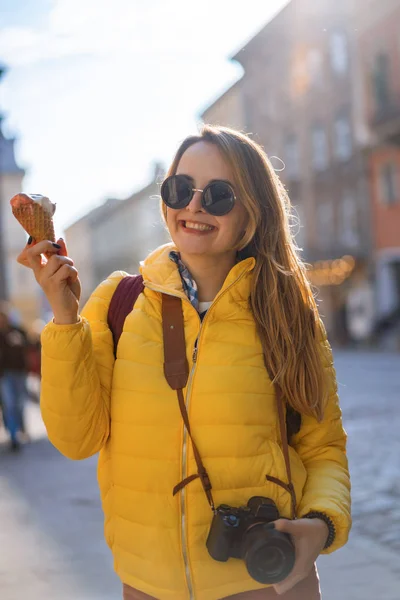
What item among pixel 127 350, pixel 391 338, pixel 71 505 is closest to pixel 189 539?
pixel 127 350

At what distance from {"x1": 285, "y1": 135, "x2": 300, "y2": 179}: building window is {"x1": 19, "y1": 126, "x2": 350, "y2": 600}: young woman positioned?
36613 mm

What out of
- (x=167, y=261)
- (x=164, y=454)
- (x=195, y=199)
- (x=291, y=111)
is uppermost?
(x=291, y=111)

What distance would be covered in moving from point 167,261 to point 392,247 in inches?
1129

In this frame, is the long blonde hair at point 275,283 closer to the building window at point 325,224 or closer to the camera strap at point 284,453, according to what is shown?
the camera strap at point 284,453

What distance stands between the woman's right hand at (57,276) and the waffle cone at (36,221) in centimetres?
2

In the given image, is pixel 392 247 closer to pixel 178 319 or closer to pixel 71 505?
pixel 71 505

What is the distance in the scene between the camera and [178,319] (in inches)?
82.7

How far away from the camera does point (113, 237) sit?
80938 millimetres

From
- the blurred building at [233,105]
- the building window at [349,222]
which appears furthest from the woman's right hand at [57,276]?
the blurred building at [233,105]

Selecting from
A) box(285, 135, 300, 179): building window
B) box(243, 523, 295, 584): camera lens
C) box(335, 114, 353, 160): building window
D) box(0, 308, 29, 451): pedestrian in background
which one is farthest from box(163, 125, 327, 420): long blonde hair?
box(285, 135, 300, 179): building window

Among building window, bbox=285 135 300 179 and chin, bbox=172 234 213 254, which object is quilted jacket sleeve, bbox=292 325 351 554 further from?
building window, bbox=285 135 300 179

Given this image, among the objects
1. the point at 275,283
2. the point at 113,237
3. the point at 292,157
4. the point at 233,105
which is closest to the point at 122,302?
the point at 275,283

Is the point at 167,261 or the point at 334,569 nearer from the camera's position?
the point at 167,261

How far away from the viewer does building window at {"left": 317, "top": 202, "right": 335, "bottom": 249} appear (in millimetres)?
35694
